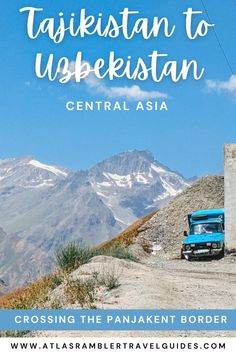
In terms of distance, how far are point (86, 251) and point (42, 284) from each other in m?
3.52

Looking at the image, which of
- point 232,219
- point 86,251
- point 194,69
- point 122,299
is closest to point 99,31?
point 194,69

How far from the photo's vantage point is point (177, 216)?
46062 millimetres

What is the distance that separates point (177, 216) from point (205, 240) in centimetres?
1326

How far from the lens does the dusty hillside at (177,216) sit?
137ft

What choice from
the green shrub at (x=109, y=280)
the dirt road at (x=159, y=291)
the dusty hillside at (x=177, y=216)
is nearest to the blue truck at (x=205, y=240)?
the dusty hillside at (x=177, y=216)

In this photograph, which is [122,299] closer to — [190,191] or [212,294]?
[212,294]

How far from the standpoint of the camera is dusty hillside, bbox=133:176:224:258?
41.9 m

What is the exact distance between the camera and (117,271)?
19734 mm

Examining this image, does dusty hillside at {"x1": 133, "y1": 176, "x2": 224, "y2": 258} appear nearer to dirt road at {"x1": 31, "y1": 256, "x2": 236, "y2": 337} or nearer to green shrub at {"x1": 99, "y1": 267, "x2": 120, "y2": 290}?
dirt road at {"x1": 31, "y1": 256, "x2": 236, "y2": 337}

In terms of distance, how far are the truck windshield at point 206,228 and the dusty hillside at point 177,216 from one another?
13.3 feet

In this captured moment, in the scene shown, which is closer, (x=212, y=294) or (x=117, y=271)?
(x=212, y=294)
